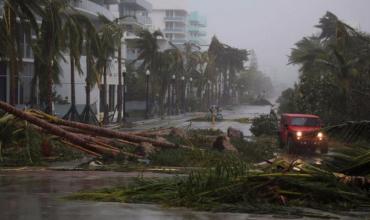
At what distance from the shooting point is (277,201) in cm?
1092

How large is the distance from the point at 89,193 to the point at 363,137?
537cm

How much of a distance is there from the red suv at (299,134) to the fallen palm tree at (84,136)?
837cm

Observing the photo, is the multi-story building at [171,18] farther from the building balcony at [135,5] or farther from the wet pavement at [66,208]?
the wet pavement at [66,208]

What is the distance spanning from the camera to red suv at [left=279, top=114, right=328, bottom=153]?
29.4m

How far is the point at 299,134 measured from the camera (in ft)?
98.9

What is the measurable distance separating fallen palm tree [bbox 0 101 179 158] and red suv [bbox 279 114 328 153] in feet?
27.5

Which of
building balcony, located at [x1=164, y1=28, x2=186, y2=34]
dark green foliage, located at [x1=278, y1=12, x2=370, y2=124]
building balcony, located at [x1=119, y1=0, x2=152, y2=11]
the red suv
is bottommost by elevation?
the red suv

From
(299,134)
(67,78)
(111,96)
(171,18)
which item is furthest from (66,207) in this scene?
(171,18)

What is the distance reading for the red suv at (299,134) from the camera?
29.4 metres

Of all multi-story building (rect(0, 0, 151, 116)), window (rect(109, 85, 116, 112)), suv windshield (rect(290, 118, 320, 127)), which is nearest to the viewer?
suv windshield (rect(290, 118, 320, 127))

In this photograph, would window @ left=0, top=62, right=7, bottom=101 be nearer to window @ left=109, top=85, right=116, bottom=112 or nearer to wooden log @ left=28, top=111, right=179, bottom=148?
window @ left=109, top=85, right=116, bottom=112

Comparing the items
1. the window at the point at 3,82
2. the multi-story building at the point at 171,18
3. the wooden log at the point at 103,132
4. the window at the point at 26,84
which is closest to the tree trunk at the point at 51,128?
the wooden log at the point at 103,132

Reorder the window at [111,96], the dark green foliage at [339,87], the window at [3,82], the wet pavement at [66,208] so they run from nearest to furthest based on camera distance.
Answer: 1. the wet pavement at [66,208]
2. the dark green foliage at [339,87]
3. the window at [3,82]
4. the window at [111,96]

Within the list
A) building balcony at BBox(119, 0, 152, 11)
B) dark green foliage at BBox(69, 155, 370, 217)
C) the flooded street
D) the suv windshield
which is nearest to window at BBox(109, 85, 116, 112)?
building balcony at BBox(119, 0, 152, 11)
